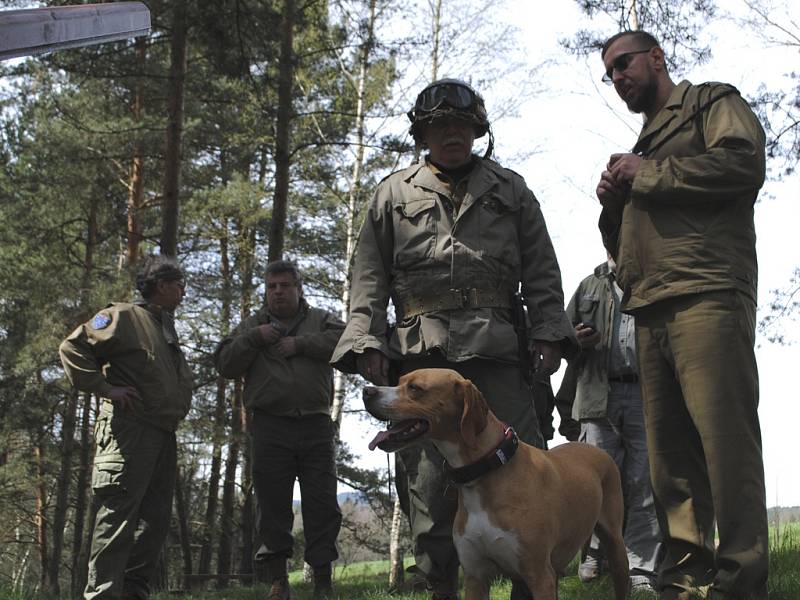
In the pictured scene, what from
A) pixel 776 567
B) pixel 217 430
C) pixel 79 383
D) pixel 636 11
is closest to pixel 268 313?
pixel 79 383

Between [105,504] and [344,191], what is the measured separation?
14135 mm

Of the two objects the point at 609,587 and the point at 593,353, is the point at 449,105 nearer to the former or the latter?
the point at 593,353

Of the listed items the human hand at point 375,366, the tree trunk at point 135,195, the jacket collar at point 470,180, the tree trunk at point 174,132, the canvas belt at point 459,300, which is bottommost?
the human hand at point 375,366

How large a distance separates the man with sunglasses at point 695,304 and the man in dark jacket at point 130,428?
3624 millimetres

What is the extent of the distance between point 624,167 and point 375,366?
1.50 m

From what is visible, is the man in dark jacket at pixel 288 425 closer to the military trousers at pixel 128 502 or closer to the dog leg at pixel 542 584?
the military trousers at pixel 128 502

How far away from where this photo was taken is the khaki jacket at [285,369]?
710cm

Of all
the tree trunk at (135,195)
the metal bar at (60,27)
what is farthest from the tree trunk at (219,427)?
the metal bar at (60,27)

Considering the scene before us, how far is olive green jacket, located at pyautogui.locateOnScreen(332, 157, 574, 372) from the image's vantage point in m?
4.41

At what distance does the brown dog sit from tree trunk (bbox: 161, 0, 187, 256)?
8.78 m

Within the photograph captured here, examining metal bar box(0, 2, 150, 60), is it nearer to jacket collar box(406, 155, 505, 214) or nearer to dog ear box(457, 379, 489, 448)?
jacket collar box(406, 155, 505, 214)

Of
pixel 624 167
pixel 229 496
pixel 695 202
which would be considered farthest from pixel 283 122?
pixel 229 496

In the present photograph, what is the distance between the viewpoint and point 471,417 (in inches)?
155

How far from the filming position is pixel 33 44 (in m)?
2.81
